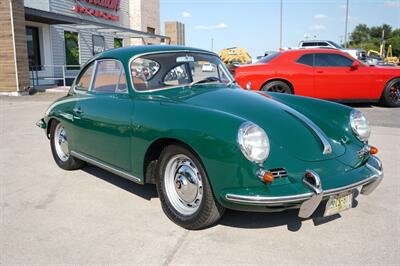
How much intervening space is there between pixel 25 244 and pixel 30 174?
2.07 metres

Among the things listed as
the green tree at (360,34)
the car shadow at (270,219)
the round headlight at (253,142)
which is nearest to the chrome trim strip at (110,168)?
the car shadow at (270,219)

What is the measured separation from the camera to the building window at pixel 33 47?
57.1ft

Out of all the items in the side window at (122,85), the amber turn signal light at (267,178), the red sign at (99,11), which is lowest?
the amber turn signal light at (267,178)

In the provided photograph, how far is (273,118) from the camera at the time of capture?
133 inches

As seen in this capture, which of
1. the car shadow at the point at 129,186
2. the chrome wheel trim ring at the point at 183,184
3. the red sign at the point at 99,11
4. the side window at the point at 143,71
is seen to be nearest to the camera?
the chrome wheel trim ring at the point at 183,184

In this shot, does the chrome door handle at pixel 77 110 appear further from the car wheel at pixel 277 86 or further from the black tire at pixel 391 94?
the black tire at pixel 391 94

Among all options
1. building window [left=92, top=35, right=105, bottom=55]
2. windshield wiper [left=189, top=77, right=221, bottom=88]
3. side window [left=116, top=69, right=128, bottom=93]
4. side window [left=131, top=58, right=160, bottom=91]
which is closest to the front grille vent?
windshield wiper [left=189, top=77, right=221, bottom=88]

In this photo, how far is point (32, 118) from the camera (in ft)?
31.0

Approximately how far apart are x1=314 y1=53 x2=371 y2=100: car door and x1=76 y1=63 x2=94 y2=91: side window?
658cm

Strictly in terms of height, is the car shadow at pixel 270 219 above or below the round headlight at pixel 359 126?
below

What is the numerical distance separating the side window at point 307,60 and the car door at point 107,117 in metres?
6.69

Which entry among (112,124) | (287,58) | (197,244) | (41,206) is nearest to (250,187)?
(197,244)

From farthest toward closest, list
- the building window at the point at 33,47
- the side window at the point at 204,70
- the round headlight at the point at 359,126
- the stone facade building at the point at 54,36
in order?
the building window at the point at 33,47
the stone facade building at the point at 54,36
the side window at the point at 204,70
the round headlight at the point at 359,126

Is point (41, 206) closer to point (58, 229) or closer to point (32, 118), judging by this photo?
point (58, 229)
